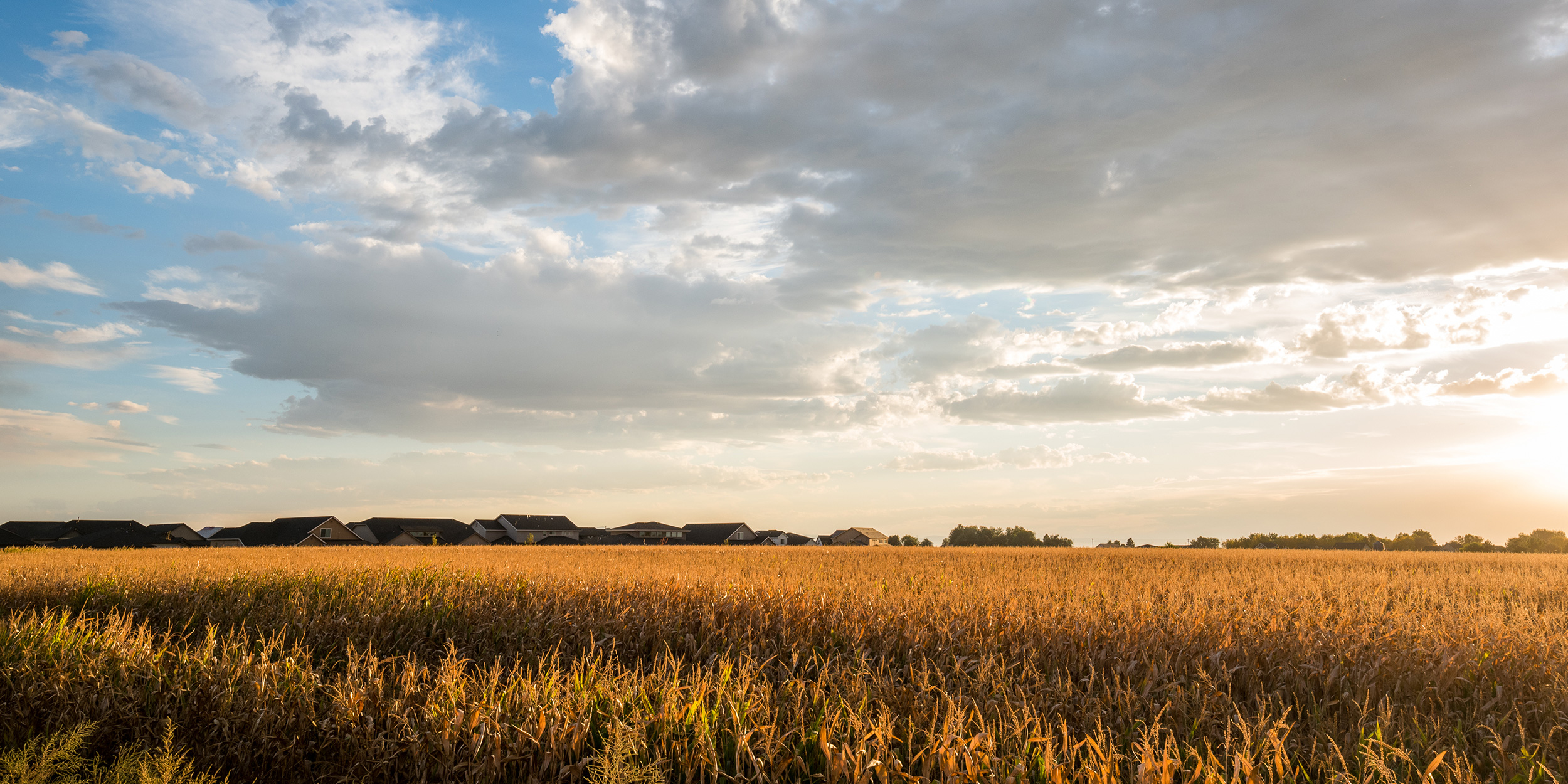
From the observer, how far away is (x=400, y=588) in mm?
13477

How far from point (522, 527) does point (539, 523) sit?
2117 millimetres

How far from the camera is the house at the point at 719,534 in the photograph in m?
79.9

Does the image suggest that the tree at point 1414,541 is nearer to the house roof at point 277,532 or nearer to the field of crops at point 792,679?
the field of crops at point 792,679

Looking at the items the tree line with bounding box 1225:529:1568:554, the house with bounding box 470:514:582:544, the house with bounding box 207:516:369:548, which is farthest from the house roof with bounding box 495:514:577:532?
the tree line with bounding box 1225:529:1568:554

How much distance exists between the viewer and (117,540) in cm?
5278

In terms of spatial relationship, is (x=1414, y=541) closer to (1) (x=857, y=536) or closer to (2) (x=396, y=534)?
(1) (x=857, y=536)

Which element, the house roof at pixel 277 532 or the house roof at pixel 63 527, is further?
the house roof at pixel 277 532

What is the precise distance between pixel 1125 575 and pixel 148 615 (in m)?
20.2

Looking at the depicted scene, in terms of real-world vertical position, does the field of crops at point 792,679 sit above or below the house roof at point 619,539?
above

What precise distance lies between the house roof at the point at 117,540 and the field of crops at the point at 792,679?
148 feet

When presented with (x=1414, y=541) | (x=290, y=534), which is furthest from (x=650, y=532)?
(x=1414, y=541)

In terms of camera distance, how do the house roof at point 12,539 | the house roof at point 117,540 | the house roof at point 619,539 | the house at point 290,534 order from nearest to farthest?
the house roof at point 117,540
the house roof at point 12,539
the house at point 290,534
the house roof at point 619,539

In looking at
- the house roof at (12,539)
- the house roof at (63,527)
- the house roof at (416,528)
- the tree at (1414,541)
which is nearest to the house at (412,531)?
the house roof at (416,528)

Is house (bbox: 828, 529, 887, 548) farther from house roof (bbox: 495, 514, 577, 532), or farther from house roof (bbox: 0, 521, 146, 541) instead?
house roof (bbox: 0, 521, 146, 541)
